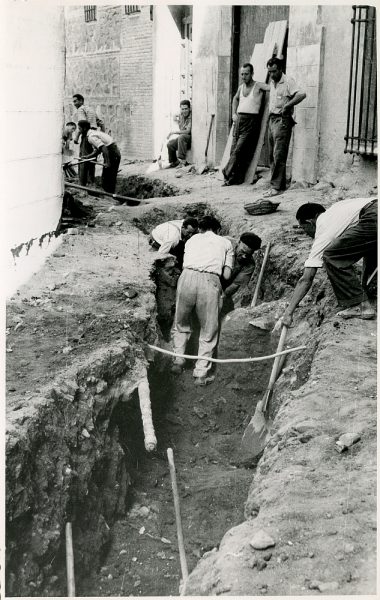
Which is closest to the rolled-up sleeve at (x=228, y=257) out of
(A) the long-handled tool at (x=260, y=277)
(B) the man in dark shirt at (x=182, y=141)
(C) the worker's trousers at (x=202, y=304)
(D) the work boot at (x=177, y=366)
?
(C) the worker's trousers at (x=202, y=304)

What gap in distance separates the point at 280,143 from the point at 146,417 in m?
5.55

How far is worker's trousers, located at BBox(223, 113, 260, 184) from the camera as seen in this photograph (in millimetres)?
10641

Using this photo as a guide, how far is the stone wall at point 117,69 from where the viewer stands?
622 inches

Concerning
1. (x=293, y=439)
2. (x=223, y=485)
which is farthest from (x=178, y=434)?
(x=293, y=439)

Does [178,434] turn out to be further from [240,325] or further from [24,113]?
[24,113]

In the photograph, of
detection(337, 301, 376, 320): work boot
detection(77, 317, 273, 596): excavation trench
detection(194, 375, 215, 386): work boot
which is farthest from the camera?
detection(194, 375, 215, 386): work boot

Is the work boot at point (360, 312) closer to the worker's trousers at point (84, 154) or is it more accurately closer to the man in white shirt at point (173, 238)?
the man in white shirt at point (173, 238)

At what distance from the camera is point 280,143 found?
Answer: 9.49m

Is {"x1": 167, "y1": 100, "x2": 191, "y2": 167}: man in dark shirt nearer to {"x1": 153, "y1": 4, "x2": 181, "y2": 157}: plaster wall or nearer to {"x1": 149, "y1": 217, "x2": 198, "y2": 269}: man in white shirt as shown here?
{"x1": 153, "y1": 4, "x2": 181, "y2": 157}: plaster wall

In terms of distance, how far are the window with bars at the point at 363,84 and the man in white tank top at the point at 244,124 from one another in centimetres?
219

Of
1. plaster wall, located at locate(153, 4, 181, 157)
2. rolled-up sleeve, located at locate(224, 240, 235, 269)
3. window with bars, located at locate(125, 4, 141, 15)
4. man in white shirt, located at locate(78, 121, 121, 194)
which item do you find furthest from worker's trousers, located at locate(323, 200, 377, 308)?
window with bars, located at locate(125, 4, 141, 15)

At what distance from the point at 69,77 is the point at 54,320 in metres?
15.5

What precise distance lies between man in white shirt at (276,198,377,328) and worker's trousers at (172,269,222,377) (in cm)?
160

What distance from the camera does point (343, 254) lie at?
17.5 ft
